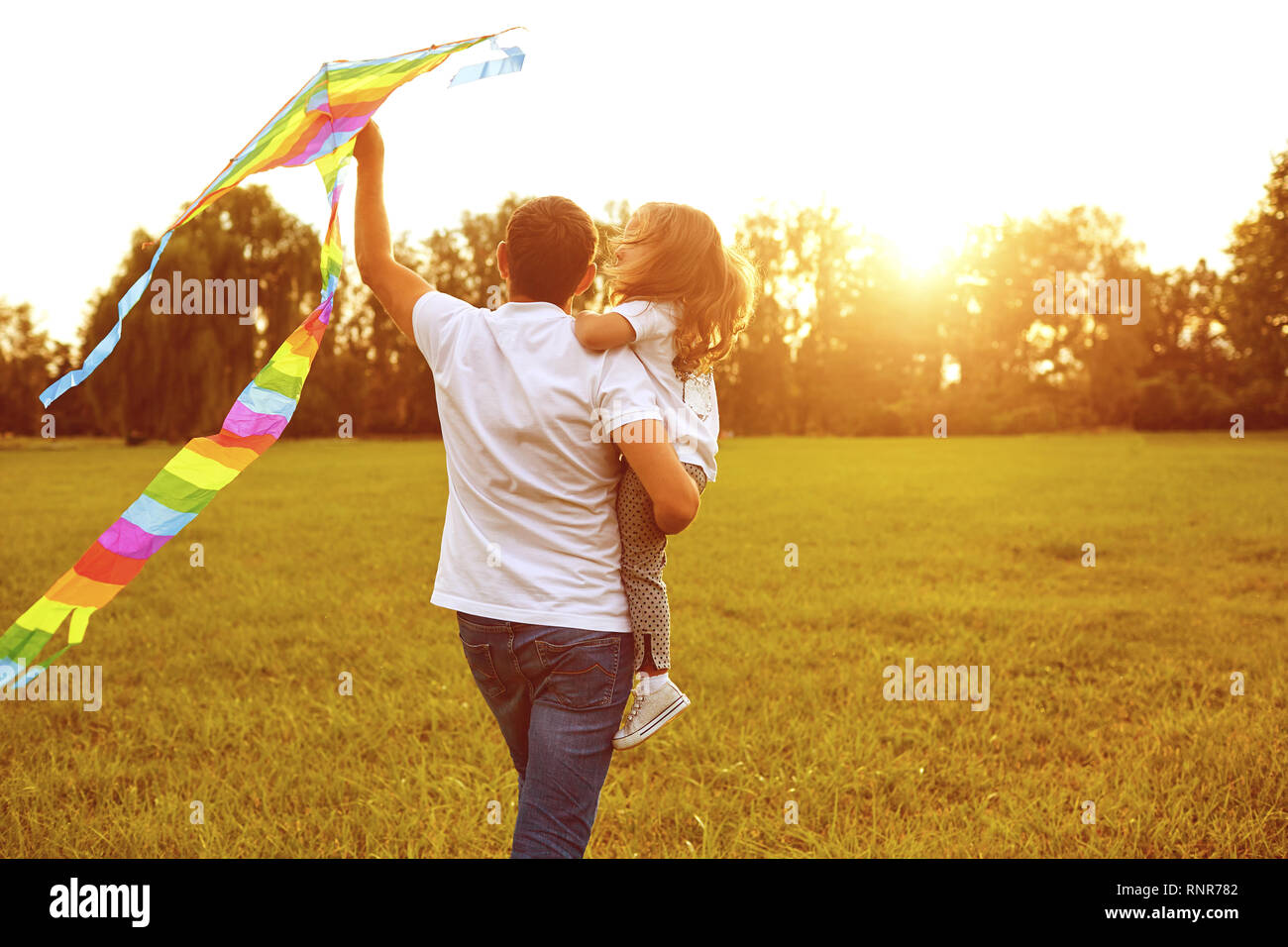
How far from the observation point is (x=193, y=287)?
29.7 meters

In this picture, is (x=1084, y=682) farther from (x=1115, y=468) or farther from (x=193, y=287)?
(x=193, y=287)

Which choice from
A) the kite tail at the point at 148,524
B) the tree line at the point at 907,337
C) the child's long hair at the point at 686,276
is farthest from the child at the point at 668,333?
the tree line at the point at 907,337

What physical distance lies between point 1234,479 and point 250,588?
1662 cm

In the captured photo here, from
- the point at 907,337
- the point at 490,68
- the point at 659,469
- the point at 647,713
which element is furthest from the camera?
the point at 907,337

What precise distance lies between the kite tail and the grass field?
6.24 ft

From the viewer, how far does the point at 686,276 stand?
1.80 m

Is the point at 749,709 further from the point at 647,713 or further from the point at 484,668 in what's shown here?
the point at 484,668

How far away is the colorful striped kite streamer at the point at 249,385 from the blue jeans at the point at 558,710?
60 centimetres

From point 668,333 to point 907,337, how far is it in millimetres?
53985

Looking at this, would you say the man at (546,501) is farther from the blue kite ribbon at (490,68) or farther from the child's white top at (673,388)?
the blue kite ribbon at (490,68)

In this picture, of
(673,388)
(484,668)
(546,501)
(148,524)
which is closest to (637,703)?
(484,668)

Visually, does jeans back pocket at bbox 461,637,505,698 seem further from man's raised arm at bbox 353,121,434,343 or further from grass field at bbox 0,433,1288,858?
grass field at bbox 0,433,1288,858

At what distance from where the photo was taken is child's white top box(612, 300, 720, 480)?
176cm

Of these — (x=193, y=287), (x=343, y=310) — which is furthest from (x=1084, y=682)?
(x=343, y=310)
